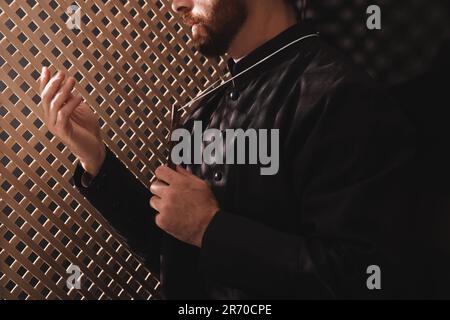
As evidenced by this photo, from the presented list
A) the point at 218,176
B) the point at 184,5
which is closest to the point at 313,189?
the point at 218,176

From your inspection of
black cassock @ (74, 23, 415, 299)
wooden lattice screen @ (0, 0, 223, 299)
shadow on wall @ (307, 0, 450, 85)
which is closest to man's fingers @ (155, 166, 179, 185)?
black cassock @ (74, 23, 415, 299)

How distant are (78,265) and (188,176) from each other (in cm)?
70

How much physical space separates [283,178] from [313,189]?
0.08 m

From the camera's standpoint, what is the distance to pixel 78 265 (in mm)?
1435

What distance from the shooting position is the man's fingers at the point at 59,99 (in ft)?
3.40

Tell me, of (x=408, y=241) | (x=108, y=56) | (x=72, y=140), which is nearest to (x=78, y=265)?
(x=72, y=140)

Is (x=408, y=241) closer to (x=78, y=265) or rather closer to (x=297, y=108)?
(x=297, y=108)

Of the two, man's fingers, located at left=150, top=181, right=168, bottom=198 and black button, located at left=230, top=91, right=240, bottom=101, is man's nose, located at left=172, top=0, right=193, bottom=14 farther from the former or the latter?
man's fingers, located at left=150, top=181, right=168, bottom=198

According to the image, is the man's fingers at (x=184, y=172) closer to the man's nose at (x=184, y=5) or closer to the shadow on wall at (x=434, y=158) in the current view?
the man's nose at (x=184, y=5)

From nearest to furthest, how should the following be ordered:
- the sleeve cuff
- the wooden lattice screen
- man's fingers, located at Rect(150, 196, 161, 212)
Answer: man's fingers, located at Rect(150, 196, 161, 212) → the sleeve cuff → the wooden lattice screen

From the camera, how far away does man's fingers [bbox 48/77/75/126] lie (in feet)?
3.40

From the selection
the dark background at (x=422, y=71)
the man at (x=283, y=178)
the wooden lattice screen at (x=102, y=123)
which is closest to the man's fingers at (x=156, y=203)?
the man at (x=283, y=178)

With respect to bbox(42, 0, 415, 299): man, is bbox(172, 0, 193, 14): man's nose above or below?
above

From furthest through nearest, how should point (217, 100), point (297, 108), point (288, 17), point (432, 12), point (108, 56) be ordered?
point (108, 56) → point (432, 12) → point (217, 100) → point (288, 17) → point (297, 108)
